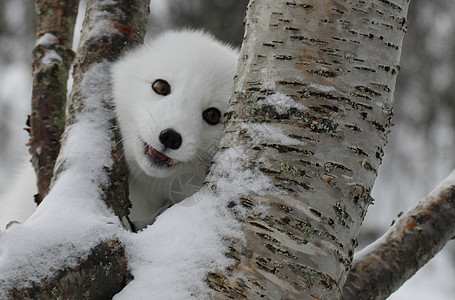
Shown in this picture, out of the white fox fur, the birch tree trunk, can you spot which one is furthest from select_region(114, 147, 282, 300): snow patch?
the white fox fur

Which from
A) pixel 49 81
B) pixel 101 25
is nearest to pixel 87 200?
pixel 101 25

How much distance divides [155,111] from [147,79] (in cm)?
23

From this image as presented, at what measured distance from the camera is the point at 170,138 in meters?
1.64

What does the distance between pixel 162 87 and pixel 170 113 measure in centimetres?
19

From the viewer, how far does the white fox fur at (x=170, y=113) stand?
66.3 inches

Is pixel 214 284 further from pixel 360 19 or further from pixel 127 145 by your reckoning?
pixel 127 145

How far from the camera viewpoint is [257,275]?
41.6 inches

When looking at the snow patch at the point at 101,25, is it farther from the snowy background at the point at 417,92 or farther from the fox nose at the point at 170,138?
the snowy background at the point at 417,92

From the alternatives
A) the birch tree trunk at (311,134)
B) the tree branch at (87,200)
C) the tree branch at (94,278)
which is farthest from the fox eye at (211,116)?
the tree branch at (94,278)

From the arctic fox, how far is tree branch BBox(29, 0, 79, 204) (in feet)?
1.02

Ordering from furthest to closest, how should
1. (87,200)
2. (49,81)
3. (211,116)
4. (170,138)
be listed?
(49,81)
(211,116)
(170,138)
(87,200)

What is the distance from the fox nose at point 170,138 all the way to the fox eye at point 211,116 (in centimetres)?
18

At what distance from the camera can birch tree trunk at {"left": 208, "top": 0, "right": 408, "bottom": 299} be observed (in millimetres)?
1075

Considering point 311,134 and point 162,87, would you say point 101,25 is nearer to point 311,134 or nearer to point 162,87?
point 162,87
